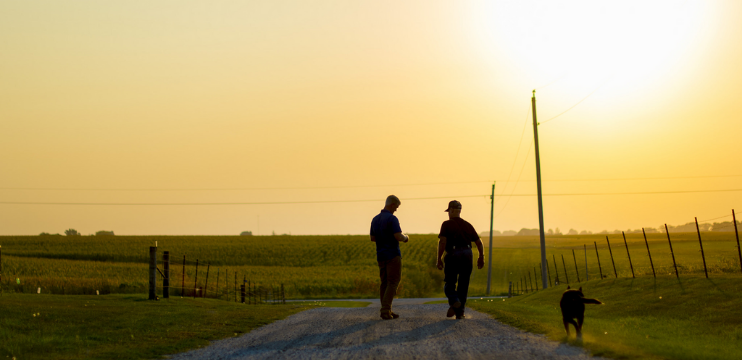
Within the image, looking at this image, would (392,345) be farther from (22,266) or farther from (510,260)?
(510,260)

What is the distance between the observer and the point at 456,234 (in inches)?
516

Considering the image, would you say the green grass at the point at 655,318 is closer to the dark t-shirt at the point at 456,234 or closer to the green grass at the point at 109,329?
the dark t-shirt at the point at 456,234

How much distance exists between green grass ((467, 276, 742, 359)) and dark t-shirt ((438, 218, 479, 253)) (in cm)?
163

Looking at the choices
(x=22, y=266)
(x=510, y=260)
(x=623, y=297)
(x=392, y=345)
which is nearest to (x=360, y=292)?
(x=22, y=266)

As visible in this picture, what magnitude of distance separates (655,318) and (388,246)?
310 inches

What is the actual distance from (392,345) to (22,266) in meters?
50.1

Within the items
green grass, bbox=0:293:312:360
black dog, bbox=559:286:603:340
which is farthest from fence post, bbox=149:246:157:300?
black dog, bbox=559:286:603:340

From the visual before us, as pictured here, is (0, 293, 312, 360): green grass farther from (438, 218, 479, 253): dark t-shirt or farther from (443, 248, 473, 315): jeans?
(438, 218, 479, 253): dark t-shirt

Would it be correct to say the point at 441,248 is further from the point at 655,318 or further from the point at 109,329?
the point at 655,318

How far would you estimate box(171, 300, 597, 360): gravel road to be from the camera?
867 centimetres

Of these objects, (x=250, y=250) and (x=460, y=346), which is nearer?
(x=460, y=346)

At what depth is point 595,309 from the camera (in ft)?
70.9

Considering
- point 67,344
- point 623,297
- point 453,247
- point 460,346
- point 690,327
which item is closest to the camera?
point 460,346

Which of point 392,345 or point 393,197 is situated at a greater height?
point 393,197
